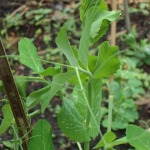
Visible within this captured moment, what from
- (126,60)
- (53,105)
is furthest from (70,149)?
(126,60)

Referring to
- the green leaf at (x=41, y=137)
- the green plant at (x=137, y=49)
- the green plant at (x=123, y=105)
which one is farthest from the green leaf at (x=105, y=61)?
the green plant at (x=137, y=49)

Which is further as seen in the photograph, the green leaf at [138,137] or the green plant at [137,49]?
the green plant at [137,49]

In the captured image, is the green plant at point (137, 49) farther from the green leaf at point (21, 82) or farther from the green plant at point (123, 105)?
the green leaf at point (21, 82)

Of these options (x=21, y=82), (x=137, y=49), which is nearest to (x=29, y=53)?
(x=21, y=82)

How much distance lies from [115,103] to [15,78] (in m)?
1.28

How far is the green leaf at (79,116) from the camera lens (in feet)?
2.16

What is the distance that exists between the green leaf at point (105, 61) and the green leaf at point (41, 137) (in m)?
0.13

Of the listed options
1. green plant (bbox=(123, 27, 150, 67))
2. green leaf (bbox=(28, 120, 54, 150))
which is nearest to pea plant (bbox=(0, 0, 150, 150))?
green leaf (bbox=(28, 120, 54, 150))

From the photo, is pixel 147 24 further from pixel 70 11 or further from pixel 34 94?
pixel 34 94

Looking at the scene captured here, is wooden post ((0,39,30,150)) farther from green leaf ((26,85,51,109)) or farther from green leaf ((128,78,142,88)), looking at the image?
green leaf ((128,78,142,88))

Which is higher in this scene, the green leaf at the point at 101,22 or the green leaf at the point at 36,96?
the green leaf at the point at 101,22

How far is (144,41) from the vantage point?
2.32 metres

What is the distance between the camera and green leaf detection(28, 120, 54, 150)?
647 millimetres

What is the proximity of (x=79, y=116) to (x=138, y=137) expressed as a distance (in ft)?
0.45
